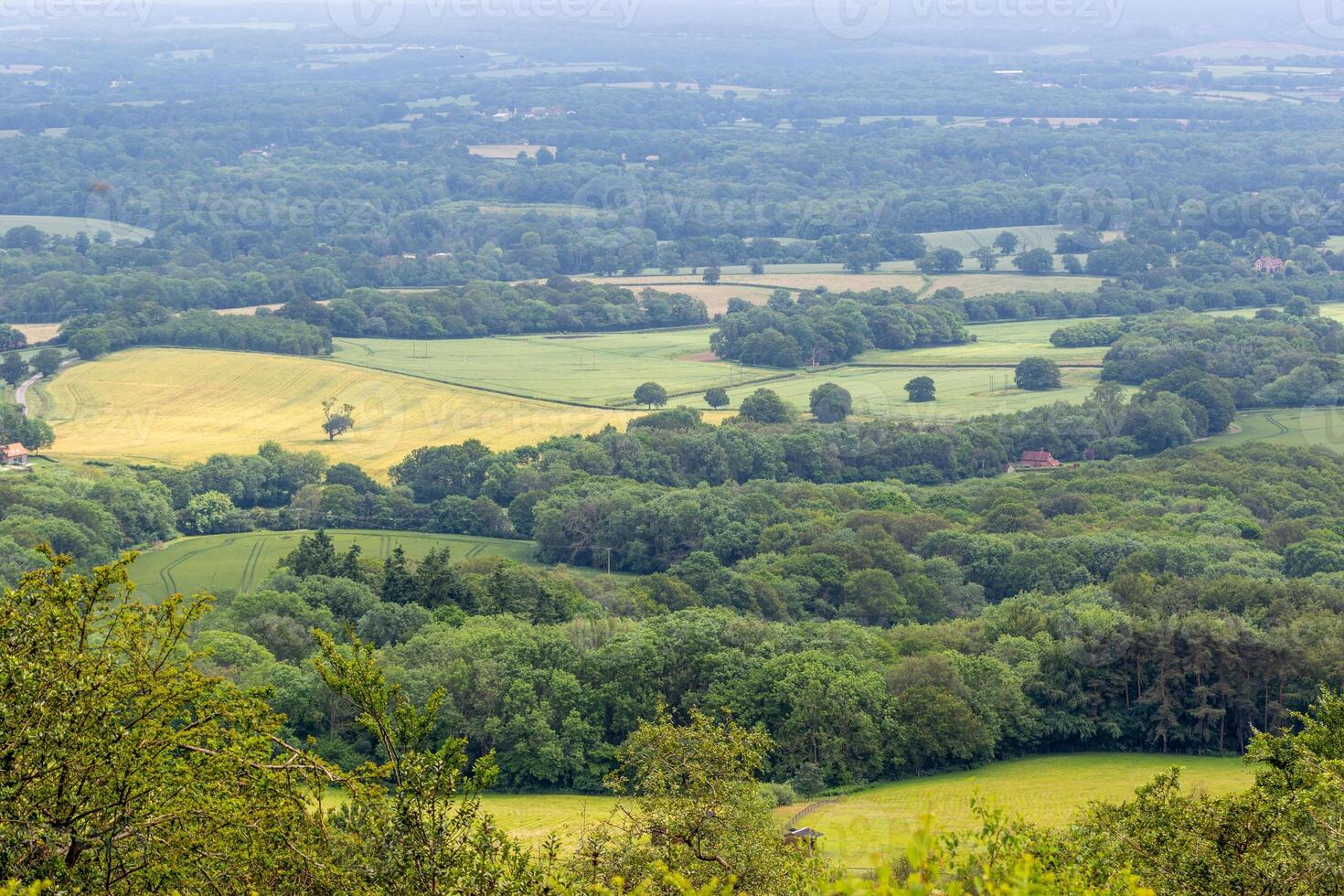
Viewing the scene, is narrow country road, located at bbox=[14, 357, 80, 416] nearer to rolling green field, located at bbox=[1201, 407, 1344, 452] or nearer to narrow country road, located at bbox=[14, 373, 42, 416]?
narrow country road, located at bbox=[14, 373, 42, 416]

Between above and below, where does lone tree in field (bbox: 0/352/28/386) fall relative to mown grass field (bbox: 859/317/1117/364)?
above

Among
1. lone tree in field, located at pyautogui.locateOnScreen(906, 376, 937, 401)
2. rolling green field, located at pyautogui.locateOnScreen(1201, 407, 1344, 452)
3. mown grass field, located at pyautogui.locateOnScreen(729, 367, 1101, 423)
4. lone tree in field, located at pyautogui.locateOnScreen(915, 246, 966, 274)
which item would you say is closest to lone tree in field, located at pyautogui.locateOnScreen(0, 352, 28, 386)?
mown grass field, located at pyautogui.locateOnScreen(729, 367, 1101, 423)

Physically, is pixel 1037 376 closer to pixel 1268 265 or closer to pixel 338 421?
pixel 338 421

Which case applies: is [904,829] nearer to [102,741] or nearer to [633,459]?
[102,741]

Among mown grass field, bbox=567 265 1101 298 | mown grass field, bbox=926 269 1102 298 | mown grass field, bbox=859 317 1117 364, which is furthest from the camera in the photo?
mown grass field, bbox=567 265 1101 298

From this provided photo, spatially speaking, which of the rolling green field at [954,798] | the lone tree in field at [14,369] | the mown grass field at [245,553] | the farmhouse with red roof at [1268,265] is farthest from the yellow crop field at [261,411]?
the farmhouse with red roof at [1268,265]

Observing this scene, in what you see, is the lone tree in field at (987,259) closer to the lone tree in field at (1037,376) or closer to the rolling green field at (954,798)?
the lone tree in field at (1037,376)

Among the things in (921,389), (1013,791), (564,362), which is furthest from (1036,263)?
(1013,791)
